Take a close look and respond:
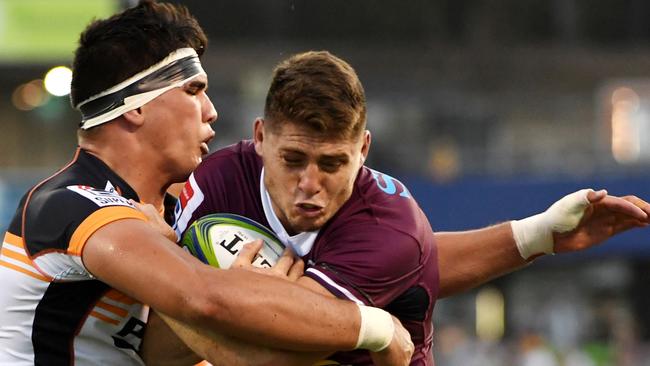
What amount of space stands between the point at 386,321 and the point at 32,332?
1.21 metres

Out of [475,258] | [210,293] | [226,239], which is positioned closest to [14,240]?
[226,239]

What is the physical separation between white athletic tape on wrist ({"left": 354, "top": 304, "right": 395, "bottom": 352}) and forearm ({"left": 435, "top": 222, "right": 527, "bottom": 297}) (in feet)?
3.31

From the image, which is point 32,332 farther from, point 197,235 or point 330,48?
point 330,48

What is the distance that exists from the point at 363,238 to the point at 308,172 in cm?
29

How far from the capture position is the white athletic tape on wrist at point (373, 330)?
397 centimetres

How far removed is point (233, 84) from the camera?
74.4 ft

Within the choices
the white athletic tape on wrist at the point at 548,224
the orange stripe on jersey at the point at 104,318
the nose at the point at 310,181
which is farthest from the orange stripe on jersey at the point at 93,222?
the white athletic tape on wrist at the point at 548,224

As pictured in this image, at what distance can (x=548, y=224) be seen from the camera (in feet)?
15.7

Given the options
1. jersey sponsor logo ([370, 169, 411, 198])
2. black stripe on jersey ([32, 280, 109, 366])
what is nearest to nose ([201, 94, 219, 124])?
jersey sponsor logo ([370, 169, 411, 198])

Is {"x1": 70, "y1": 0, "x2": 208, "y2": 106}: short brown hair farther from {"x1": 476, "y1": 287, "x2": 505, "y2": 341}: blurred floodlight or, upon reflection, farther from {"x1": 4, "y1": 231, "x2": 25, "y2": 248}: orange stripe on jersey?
{"x1": 476, "y1": 287, "x2": 505, "y2": 341}: blurred floodlight

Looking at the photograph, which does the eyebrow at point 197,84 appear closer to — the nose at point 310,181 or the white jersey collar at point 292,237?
the white jersey collar at point 292,237

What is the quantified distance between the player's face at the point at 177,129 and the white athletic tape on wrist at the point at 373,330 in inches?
38.0

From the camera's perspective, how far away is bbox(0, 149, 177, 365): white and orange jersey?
13.5 feet

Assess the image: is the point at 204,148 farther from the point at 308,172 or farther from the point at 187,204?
the point at 308,172
